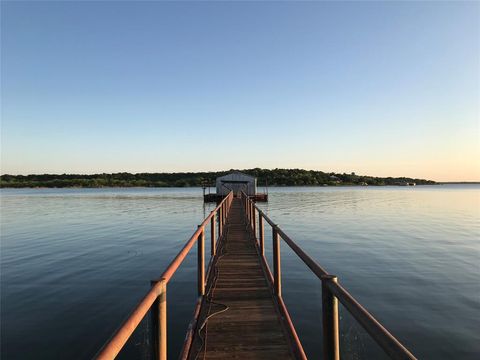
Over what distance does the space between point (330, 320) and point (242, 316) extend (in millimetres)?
2815

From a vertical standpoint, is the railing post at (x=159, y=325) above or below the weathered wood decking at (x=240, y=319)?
above

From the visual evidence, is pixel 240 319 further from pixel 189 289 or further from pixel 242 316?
pixel 189 289

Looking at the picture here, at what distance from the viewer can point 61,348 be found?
22.9ft

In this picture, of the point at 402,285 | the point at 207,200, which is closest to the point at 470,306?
the point at 402,285

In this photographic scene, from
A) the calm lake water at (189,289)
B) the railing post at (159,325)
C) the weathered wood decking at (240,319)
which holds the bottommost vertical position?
the calm lake water at (189,289)

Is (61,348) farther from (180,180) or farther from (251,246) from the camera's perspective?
(180,180)

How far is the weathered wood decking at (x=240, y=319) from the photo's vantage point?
4328 mm

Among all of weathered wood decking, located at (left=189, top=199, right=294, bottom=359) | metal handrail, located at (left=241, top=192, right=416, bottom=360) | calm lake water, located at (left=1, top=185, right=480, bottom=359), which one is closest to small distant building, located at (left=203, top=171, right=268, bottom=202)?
calm lake water, located at (left=1, top=185, right=480, bottom=359)

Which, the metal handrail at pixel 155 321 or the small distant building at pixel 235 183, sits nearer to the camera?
the metal handrail at pixel 155 321

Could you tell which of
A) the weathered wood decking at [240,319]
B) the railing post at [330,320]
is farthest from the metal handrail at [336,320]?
the weathered wood decking at [240,319]

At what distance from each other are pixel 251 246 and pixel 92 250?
403 inches

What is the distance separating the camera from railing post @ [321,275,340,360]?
2875 millimetres

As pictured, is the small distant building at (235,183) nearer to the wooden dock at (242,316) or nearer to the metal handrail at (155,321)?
the wooden dock at (242,316)

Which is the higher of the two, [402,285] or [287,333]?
[287,333]
